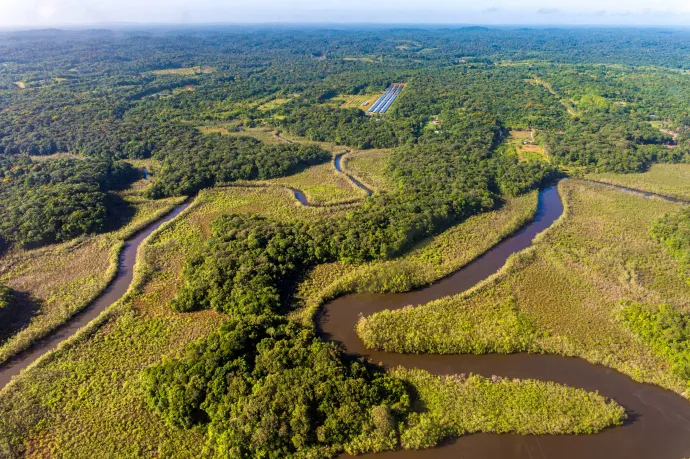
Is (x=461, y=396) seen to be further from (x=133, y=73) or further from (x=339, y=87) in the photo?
(x=133, y=73)

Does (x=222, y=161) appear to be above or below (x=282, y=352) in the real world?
above

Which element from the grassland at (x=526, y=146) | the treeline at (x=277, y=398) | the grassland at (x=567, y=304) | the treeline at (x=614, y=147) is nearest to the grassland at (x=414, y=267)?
the grassland at (x=567, y=304)

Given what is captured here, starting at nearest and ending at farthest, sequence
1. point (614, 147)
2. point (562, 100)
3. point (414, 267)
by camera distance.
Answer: point (414, 267) < point (614, 147) < point (562, 100)

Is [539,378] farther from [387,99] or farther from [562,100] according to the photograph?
[562,100]

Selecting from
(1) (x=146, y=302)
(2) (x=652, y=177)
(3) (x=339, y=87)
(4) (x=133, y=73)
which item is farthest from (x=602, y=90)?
(4) (x=133, y=73)

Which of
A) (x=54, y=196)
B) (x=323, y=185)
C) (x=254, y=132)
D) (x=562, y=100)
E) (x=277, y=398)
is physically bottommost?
(x=277, y=398)

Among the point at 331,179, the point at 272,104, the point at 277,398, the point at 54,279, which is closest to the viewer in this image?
the point at 277,398

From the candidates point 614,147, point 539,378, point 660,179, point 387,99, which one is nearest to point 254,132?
point 387,99
